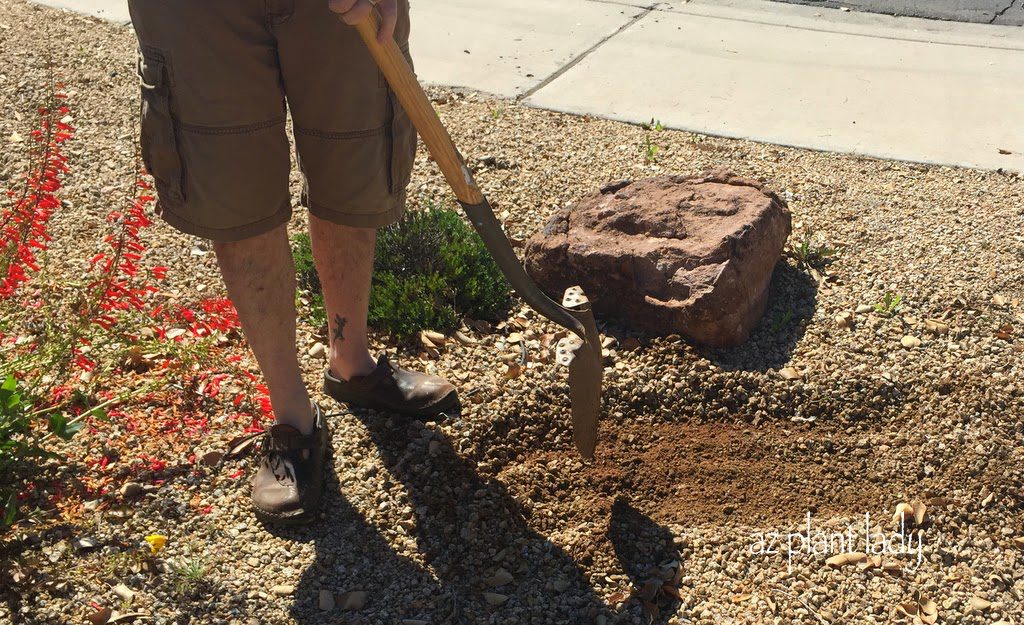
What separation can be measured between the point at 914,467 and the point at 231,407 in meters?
2.07

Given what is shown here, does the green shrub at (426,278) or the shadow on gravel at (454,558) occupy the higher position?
the green shrub at (426,278)

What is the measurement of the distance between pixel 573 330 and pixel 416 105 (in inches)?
29.6

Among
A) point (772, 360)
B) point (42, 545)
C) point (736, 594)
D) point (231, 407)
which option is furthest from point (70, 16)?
point (736, 594)

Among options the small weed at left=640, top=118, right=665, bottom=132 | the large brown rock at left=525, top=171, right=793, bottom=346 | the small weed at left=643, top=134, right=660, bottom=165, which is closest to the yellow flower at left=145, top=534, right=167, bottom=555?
the large brown rock at left=525, top=171, right=793, bottom=346

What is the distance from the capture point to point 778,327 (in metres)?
3.45

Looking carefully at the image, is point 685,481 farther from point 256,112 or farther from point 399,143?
point 256,112

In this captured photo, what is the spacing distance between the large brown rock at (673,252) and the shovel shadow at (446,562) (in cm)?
91

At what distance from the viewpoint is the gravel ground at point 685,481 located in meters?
2.51

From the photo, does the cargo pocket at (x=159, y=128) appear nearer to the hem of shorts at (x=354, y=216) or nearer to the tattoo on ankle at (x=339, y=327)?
the hem of shorts at (x=354, y=216)

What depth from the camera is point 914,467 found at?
2.90 metres

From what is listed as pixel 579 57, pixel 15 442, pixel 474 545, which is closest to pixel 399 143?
pixel 474 545

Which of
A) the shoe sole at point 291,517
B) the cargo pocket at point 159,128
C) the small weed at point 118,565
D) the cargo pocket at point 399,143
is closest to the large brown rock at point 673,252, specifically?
the cargo pocket at point 399,143

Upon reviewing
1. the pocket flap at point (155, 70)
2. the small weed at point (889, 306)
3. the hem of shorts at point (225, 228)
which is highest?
the pocket flap at point (155, 70)

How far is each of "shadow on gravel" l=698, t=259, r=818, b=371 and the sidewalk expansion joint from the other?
1998 mm
